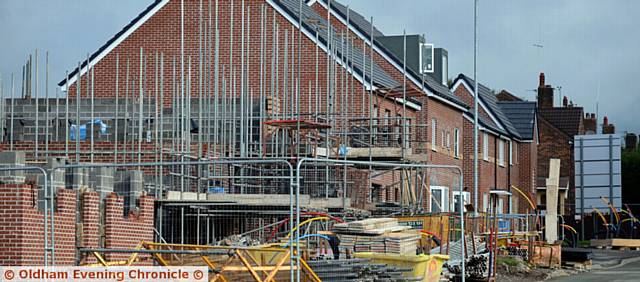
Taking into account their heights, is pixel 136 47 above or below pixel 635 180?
above

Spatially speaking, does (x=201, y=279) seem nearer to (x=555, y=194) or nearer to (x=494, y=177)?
(x=555, y=194)

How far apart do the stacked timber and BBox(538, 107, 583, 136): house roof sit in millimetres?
55253

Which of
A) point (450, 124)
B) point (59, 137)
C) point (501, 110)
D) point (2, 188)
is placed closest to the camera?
point (2, 188)

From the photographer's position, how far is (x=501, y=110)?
6084 cm

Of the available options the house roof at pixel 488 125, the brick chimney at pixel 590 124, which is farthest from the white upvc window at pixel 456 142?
the brick chimney at pixel 590 124

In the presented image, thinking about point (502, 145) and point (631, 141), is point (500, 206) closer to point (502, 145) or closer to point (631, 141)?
point (502, 145)

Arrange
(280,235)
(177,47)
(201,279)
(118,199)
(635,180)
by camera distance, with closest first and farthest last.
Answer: (201,279), (118,199), (280,235), (177,47), (635,180)

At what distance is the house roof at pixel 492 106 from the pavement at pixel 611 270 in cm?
1395

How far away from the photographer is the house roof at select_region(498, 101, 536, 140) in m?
59.5

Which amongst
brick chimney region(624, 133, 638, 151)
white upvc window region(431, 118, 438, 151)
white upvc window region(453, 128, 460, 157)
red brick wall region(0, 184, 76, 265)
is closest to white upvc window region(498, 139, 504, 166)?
white upvc window region(453, 128, 460, 157)

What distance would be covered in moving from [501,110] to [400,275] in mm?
43786

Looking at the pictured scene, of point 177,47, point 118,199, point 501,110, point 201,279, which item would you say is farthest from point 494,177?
point 201,279

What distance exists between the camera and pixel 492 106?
5709cm

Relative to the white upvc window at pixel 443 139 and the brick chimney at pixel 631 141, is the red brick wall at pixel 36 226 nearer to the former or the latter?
the white upvc window at pixel 443 139
